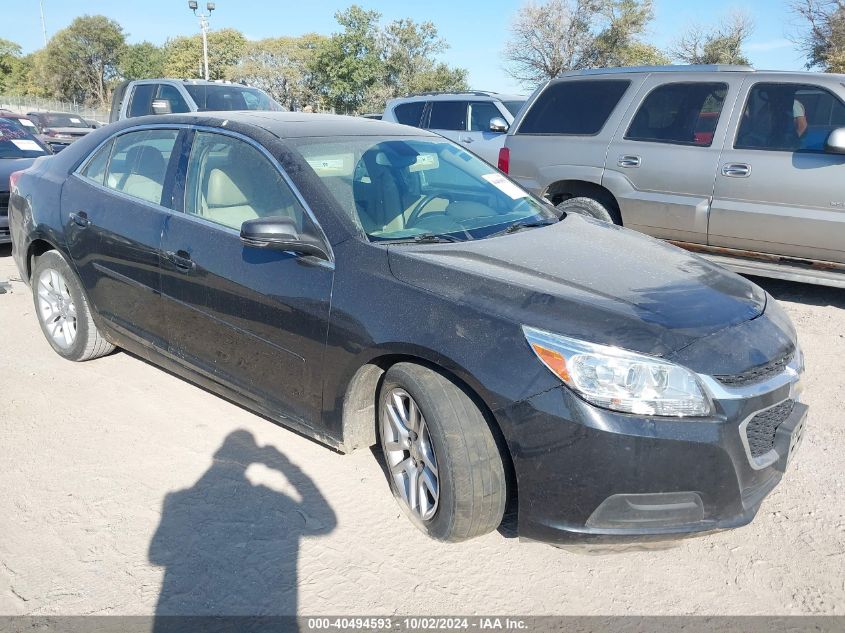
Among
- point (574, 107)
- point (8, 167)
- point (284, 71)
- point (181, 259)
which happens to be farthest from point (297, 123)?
point (284, 71)

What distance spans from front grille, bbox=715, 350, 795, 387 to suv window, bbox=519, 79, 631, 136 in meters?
4.46

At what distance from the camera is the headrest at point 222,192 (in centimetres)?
370

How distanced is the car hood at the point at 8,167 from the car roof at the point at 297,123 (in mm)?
4753

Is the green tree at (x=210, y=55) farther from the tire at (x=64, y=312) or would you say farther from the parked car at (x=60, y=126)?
the tire at (x=64, y=312)

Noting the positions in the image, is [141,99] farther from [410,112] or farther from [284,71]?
[284,71]

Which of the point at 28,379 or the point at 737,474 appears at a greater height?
the point at 737,474

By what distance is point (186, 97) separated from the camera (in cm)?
1127

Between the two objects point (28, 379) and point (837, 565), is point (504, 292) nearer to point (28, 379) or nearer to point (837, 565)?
point (837, 565)

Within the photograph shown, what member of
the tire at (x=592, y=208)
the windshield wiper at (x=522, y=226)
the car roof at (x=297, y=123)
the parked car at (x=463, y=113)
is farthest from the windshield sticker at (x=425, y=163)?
the parked car at (x=463, y=113)

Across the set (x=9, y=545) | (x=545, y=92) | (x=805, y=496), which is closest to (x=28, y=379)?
(x=9, y=545)

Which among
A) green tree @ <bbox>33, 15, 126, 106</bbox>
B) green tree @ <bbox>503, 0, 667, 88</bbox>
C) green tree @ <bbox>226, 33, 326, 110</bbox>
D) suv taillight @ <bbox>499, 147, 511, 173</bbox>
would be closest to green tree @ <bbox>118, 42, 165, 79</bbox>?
green tree @ <bbox>33, 15, 126, 106</bbox>

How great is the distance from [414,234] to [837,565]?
221 cm

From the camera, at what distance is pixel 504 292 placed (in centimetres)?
282

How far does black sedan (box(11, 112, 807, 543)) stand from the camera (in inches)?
99.6
